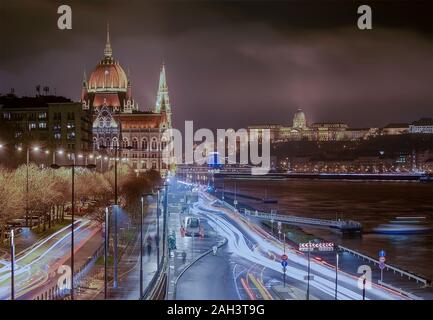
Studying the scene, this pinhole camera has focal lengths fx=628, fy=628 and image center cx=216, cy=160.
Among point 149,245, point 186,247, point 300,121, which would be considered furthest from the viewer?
point 300,121

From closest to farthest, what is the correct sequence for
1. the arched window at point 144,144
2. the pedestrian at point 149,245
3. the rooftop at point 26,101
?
the pedestrian at point 149,245 < the rooftop at point 26,101 < the arched window at point 144,144

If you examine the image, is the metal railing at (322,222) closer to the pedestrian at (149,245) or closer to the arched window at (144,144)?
the pedestrian at (149,245)

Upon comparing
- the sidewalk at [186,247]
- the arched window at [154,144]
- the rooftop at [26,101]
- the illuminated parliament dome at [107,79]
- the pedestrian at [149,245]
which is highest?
the illuminated parliament dome at [107,79]

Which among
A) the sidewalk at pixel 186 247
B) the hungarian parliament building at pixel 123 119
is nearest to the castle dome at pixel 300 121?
the hungarian parliament building at pixel 123 119

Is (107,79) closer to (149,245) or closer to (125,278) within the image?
(149,245)

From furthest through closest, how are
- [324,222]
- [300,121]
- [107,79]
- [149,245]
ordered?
[300,121]
[107,79]
[324,222]
[149,245]

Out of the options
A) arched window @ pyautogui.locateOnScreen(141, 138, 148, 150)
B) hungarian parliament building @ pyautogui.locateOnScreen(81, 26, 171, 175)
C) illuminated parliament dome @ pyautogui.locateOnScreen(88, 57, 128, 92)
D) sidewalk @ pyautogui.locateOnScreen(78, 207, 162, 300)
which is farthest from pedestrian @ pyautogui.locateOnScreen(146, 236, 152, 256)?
arched window @ pyautogui.locateOnScreen(141, 138, 148, 150)

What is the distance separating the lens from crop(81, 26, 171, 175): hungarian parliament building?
121 ft

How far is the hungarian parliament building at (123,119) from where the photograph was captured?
121 ft

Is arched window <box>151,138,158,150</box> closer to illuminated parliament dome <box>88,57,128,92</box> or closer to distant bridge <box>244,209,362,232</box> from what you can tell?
illuminated parliament dome <box>88,57,128,92</box>

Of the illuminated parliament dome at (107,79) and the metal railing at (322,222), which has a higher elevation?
the illuminated parliament dome at (107,79)

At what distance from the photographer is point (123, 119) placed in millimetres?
40312

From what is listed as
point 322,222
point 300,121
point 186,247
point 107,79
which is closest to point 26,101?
point 107,79
